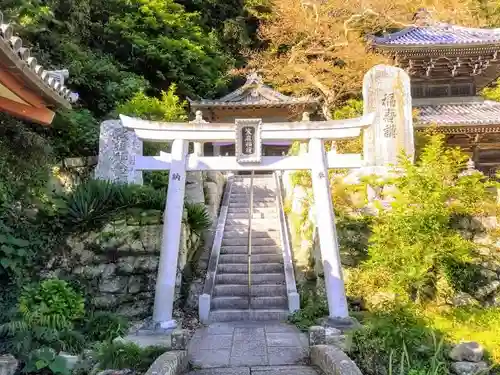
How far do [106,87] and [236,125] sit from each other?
1184cm

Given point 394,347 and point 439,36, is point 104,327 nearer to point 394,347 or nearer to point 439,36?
point 394,347

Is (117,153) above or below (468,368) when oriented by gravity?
above

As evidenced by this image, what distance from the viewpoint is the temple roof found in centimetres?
2222

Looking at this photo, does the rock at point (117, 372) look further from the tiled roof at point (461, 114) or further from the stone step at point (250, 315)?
the tiled roof at point (461, 114)

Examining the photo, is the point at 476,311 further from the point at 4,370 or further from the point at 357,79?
the point at 357,79

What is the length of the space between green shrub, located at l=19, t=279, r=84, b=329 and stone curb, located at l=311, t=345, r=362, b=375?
3.72 m

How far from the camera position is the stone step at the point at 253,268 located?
1071cm

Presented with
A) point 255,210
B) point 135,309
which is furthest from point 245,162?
point 255,210

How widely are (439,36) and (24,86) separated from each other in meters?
16.1

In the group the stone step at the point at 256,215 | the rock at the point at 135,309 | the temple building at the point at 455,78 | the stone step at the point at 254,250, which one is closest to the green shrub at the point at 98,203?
the rock at the point at 135,309

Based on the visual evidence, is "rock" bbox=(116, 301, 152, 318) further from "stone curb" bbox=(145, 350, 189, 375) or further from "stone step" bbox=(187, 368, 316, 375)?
"stone step" bbox=(187, 368, 316, 375)

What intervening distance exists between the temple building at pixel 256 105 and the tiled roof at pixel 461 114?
6090mm

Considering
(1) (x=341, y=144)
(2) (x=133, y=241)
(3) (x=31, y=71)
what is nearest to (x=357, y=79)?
(1) (x=341, y=144)

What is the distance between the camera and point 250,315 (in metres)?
8.98
